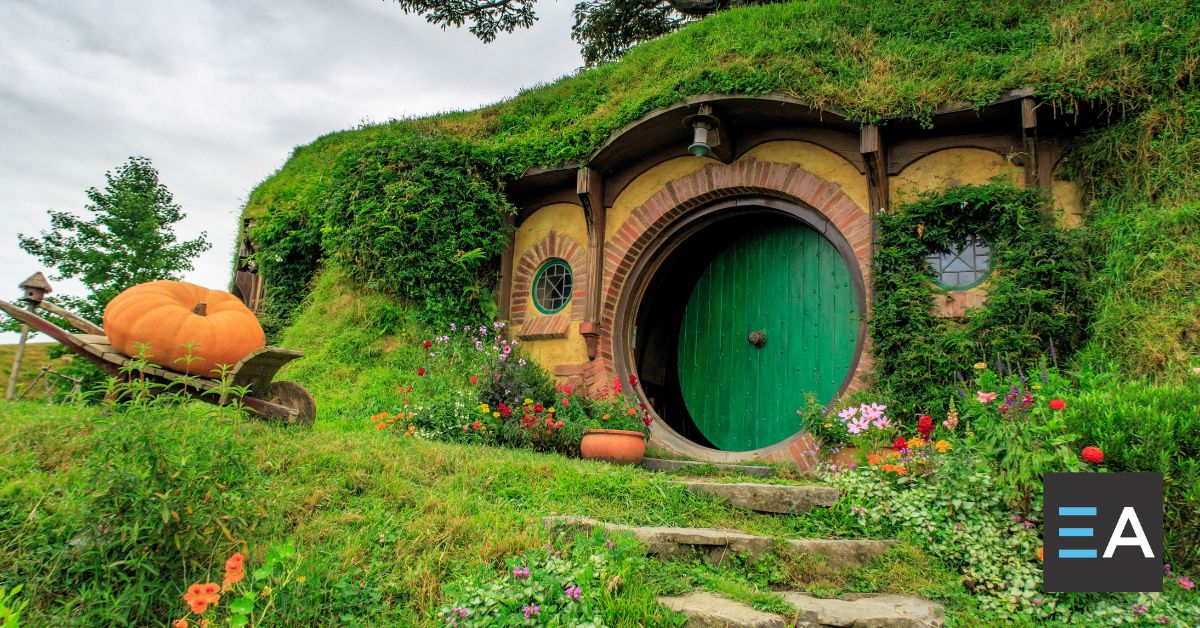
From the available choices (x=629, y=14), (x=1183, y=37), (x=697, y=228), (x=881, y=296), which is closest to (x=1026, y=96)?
(x=1183, y=37)

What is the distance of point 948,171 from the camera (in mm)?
6191

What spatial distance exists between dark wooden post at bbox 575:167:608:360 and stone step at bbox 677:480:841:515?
3.05m

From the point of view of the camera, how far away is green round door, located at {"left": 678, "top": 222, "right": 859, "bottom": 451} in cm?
698

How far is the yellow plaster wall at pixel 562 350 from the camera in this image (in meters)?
7.61

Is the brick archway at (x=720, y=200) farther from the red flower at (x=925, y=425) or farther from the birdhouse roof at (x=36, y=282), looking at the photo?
the birdhouse roof at (x=36, y=282)

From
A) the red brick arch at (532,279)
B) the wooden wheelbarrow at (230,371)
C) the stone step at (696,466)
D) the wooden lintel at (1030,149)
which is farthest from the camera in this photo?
the red brick arch at (532,279)

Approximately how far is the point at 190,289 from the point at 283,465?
1974 millimetres

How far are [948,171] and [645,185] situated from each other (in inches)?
108

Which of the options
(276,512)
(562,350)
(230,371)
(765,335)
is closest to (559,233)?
(562,350)

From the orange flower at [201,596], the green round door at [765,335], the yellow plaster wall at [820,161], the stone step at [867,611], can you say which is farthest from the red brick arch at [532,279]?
the orange flower at [201,596]

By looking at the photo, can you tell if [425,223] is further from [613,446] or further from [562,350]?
[613,446]

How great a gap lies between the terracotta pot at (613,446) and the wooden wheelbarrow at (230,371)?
2.10m

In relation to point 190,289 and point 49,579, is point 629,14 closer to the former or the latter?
point 190,289

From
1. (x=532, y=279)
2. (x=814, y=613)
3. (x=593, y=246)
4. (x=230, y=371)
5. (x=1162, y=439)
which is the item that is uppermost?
(x=593, y=246)
